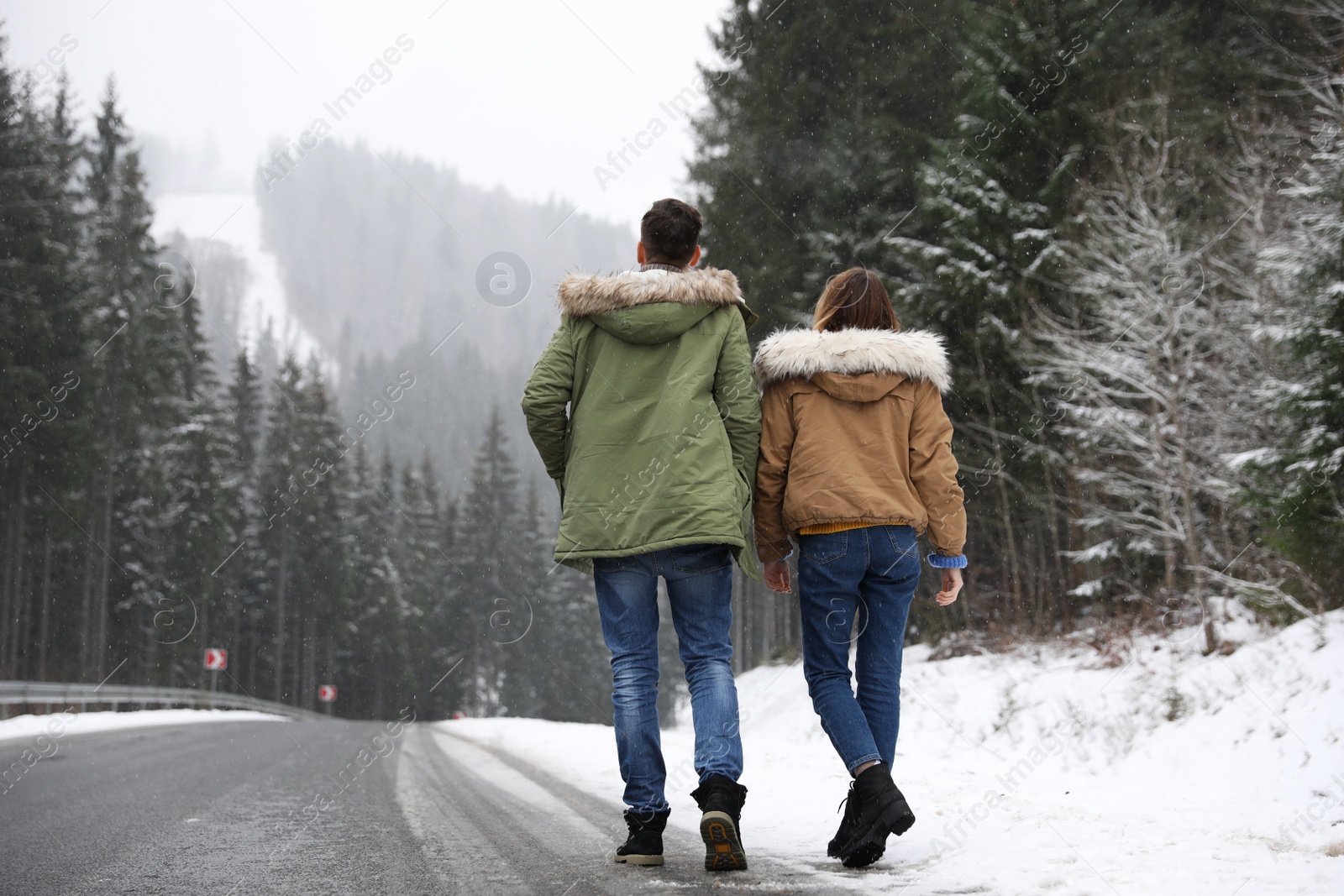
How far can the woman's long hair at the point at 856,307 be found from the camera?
3832 mm

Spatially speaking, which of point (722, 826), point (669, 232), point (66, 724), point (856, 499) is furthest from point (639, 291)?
point (66, 724)

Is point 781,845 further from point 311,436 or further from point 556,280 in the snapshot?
point 311,436

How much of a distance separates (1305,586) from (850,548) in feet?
22.8

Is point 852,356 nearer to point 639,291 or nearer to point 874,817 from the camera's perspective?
point 639,291

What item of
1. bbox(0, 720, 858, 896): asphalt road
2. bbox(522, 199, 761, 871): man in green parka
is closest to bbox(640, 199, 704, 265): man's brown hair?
bbox(522, 199, 761, 871): man in green parka

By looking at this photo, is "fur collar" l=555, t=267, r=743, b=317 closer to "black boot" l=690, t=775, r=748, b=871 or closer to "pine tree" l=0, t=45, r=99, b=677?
"black boot" l=690, t=775, r=748, b=871

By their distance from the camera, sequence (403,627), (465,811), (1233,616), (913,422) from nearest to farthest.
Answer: (913,422) < (465,811) < (1233,616) < (403,627)

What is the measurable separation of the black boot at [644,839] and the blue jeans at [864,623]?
673mm

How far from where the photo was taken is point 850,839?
129 inches

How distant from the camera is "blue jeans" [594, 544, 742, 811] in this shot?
340 cm

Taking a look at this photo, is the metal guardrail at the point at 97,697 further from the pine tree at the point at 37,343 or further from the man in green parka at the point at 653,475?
the man in green parka at the point at 653,475

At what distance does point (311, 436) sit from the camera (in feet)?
151

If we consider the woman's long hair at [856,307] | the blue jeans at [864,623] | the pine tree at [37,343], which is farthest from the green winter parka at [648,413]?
the pine tree at [37,343]

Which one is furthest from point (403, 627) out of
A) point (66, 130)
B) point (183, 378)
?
point (66, 130)
